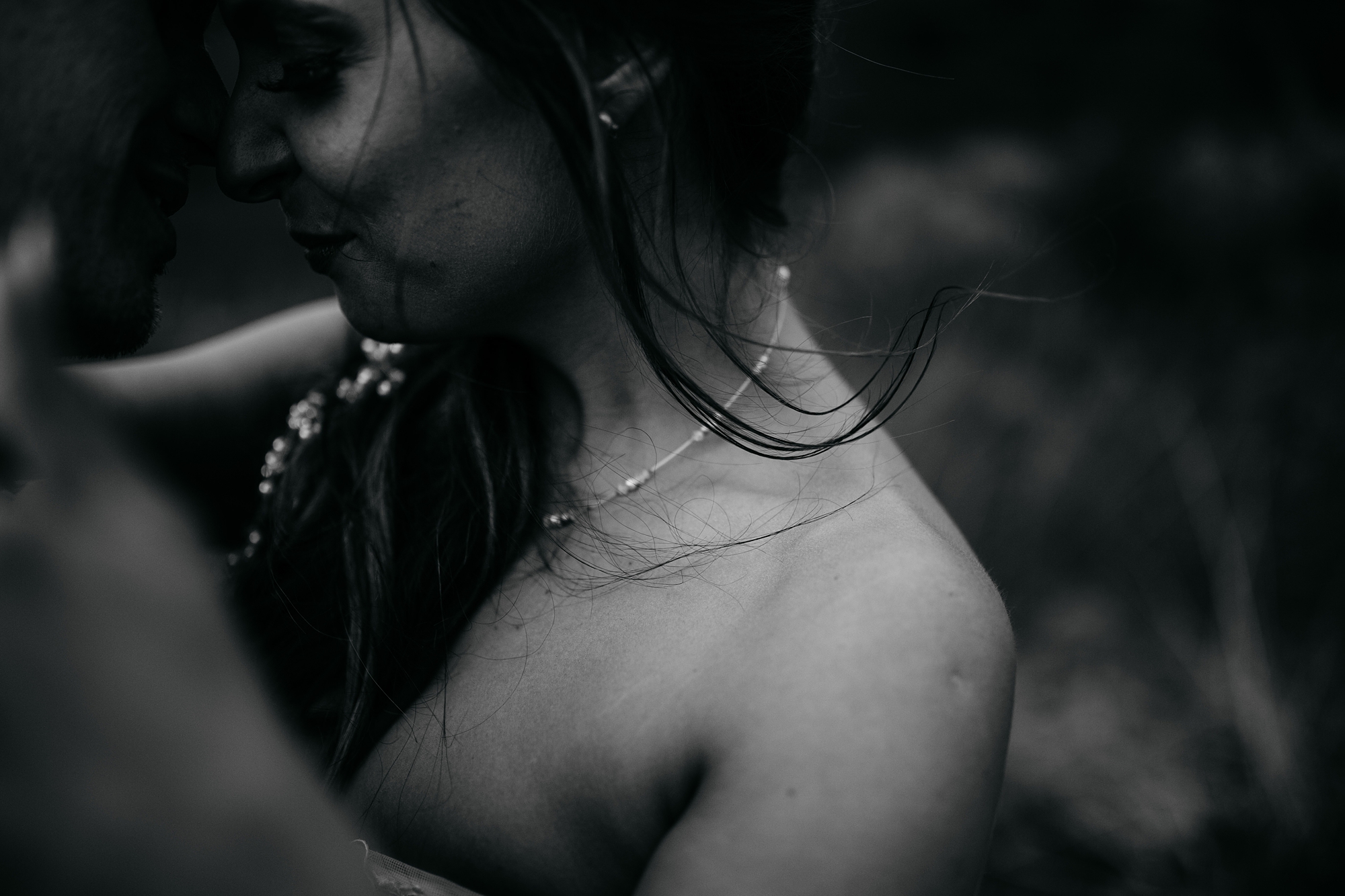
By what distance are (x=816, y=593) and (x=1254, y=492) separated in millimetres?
3244

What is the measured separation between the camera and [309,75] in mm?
961

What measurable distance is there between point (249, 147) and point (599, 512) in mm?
595

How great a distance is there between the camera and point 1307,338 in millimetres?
3689

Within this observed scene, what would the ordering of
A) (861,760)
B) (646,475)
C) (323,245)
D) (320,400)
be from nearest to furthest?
(861,760)
(323,245)
(646,475)
(320,400)

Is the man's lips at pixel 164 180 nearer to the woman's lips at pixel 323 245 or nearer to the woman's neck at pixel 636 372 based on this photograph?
the woman's lips at pixel 323 245

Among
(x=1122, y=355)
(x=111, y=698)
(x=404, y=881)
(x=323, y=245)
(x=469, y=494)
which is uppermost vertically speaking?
(x=111, y=698)

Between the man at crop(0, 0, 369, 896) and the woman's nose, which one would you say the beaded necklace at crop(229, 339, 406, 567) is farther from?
the man at crop(0, 0, 369, 896)

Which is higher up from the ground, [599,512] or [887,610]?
[887,610]

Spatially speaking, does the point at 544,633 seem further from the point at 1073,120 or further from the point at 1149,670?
the point at 1073,120

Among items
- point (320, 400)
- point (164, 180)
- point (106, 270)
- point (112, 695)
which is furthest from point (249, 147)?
point (112, 695)

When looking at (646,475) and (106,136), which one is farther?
(646,475)

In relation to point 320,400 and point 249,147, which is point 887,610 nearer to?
point 249,147

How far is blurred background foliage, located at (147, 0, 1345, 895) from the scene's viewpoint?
9.63ft

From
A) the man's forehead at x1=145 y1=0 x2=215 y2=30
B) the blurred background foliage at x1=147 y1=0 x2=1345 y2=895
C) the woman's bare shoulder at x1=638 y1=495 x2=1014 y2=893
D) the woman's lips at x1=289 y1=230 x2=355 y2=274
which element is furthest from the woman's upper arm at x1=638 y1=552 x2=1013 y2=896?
the blurred background foliage at x1=147 y1=0 x2=1345 y2=895
